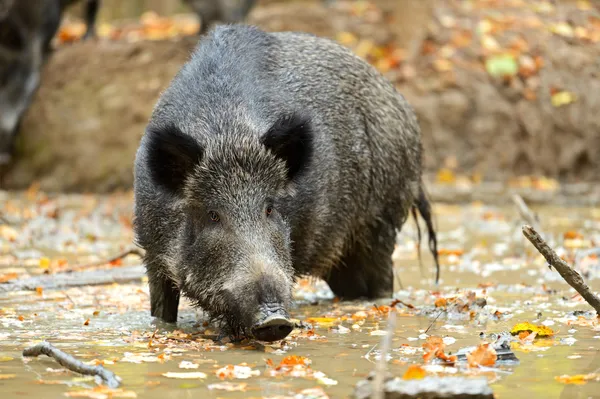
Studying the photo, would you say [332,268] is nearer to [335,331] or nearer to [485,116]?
[335,331]

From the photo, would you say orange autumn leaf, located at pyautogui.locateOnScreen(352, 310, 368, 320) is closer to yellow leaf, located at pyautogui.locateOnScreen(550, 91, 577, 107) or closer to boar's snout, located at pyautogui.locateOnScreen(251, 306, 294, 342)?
boar's snout, located at pyautogui.locateOnScreen(251, 306, 294, 342)

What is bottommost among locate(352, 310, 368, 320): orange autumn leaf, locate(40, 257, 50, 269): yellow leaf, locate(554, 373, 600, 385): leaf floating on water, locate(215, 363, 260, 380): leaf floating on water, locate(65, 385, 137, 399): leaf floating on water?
locate(40, 257, 50, 269): yellow leaf

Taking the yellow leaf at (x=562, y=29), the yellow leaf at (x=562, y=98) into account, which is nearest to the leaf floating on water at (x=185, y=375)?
the yellow leaf at (x=562, y=98)

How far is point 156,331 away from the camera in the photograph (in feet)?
16.6

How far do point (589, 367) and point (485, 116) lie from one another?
36.9ft

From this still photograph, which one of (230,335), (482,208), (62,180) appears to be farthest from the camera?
(62,180)

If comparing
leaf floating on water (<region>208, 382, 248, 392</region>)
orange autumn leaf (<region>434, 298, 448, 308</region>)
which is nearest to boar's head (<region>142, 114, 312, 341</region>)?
leaf floating on water (<region>208, 382, 248, 392</region>)

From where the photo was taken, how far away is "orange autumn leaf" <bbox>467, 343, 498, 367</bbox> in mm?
4090

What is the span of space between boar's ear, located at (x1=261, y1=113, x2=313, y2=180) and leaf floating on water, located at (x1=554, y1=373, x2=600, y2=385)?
6.52 feet

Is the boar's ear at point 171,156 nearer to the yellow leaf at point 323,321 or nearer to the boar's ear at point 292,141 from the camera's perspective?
the boar's ear at point 292,141

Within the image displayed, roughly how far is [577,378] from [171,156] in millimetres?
2375

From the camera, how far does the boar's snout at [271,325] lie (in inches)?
173

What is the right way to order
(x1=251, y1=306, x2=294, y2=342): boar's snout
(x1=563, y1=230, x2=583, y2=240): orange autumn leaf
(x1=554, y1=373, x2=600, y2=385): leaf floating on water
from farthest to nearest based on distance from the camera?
(x1=563, y1=230, x2=583, y2=240): orange autumn leaf → (x1=251, y1=306, x2=294, y2=342): boar's snout → (x1=554, y1=373, x2=600, y2=385): leaf floating on water

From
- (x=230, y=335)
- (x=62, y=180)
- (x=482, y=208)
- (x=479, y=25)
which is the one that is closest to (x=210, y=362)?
(x=230, y=335)
